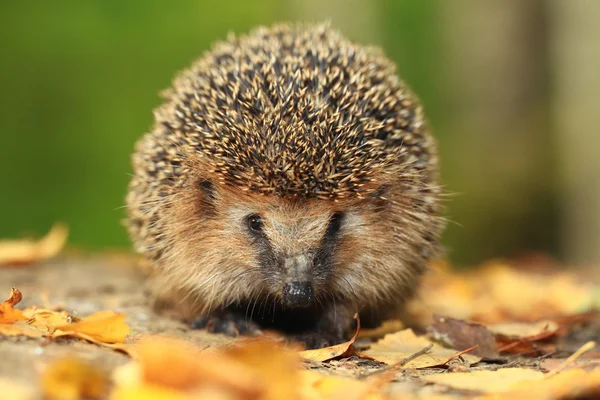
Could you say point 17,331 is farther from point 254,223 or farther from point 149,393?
point 254,223

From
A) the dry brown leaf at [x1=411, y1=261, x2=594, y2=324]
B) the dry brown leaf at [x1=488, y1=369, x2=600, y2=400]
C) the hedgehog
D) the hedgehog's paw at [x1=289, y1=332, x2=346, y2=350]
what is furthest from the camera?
the dry brown leaf at [x1=411, y1=261, x2=594, y2=324]

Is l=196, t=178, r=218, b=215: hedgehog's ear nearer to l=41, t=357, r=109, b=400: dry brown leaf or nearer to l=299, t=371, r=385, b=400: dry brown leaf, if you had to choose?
l=299, t=371, r=385, b=400: dry brown leaf

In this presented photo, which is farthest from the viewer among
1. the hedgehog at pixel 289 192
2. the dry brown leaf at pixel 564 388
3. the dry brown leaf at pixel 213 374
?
the hedgehog at pixel 289 192

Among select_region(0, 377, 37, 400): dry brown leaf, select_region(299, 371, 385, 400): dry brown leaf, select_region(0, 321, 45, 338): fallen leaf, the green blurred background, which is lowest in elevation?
select_region(0, 377, 37, 400): dry brown leaf

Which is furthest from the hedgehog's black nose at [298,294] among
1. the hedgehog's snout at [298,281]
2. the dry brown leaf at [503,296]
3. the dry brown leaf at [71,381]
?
the dry brown leaf at [503,296]

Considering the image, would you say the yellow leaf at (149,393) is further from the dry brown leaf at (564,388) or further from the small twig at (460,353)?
the small twig at (460,353)

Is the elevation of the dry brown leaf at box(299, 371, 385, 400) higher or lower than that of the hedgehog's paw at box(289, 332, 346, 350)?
higher

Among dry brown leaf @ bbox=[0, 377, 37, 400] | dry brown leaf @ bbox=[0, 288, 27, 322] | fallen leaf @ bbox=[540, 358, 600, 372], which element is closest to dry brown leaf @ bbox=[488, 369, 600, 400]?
fallen leaf @ bbox=[540, 358, 600, 372]
